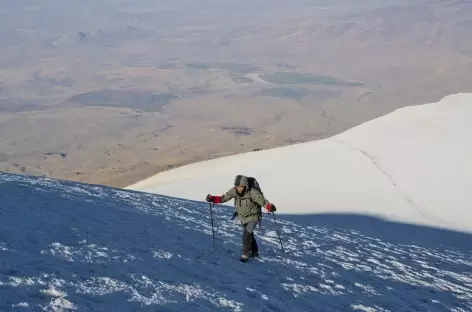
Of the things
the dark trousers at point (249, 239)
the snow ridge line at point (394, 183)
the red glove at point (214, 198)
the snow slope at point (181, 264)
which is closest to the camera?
the snow slope at point (181, 264)

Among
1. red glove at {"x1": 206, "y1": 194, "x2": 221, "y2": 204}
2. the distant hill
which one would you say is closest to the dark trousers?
red glove at {"x1": 206, "y1": 194, "x2": 221, "y2": 204}

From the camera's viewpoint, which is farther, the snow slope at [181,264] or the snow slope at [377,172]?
the snow slope at [377,172]

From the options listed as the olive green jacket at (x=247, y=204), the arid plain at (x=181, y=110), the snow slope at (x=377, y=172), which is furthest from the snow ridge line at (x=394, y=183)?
the arid plain at (x=181, y=110)

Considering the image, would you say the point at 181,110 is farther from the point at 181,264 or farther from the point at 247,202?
the point at 181,264

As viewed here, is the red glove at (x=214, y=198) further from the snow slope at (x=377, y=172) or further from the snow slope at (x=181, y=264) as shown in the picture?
the snow slope at (x=377, y=172)


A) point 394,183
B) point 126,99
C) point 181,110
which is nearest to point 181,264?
point 394,183

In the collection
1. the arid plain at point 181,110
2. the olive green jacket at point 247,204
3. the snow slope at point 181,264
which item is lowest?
the snow slope at point 181,264

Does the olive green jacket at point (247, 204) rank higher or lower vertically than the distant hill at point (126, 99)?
lower

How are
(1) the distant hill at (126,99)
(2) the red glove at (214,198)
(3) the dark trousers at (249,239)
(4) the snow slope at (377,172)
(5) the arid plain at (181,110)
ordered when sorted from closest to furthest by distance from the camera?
1. (3) the dark trousers at (249,239)
2. (2) the red glove at (214,198)
3. (4) the snow slope at (377,172)
4. (5) the arid plain at (181,110)
5. (1) the distant hill at (126,99)
